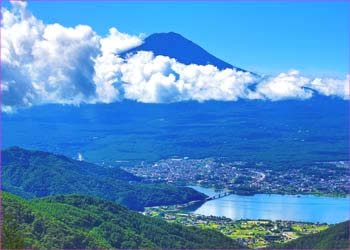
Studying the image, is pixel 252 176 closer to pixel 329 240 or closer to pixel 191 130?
pixel 329 240

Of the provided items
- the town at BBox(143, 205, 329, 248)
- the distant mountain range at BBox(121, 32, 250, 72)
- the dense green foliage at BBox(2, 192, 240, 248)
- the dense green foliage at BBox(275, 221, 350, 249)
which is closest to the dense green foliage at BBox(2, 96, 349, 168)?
the distant mountain range at BBox(121, 32, 250, 72)

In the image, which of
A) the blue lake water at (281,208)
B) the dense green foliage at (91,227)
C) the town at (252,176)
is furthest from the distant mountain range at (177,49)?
the dense green foliage at (91,227)

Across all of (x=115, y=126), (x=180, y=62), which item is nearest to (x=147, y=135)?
(x=115, y=126)

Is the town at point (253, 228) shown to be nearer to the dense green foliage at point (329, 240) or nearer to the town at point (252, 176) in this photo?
the dense green foliage at point (329, 240)

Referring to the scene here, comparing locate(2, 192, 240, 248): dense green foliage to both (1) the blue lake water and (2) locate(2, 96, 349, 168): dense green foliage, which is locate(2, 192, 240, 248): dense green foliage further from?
(2) locate(2, 96, 349, 168): dense green foliage

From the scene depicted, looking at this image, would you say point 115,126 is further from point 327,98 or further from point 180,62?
point 327,98
